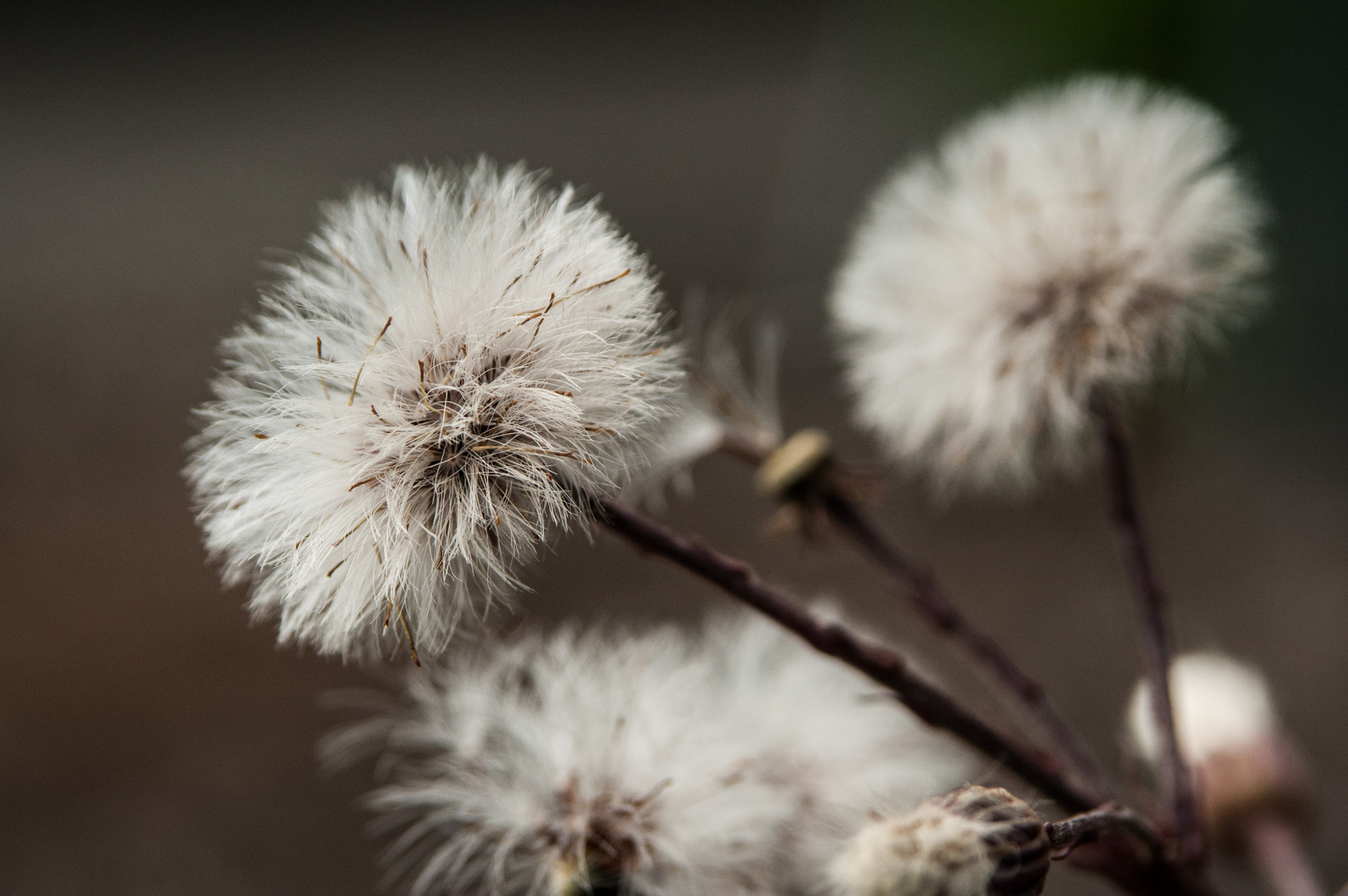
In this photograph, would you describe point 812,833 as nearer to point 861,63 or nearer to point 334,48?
point 861,63

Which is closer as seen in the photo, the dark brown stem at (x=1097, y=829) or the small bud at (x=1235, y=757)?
the dark brown stem at (x=1097, y=829)

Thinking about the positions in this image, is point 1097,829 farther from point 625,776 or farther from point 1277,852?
point 1277,852

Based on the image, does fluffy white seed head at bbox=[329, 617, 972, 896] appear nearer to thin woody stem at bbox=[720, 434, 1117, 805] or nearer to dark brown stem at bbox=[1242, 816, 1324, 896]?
thin woody stem at bbox=[720, 434, 1117, 805]

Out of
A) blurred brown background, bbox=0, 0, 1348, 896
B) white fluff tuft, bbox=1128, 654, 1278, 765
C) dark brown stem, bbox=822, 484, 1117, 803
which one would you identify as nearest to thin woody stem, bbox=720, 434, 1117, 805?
dark brown stem, bbox=822, 484, 1117, 803

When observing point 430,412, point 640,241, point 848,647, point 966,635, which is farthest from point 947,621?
point 640,241

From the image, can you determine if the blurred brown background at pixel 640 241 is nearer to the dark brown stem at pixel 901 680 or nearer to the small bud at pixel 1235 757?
the small bud at pixel 1235 757

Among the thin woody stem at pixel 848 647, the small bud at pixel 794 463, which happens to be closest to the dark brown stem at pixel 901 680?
the thin woody stem at pixel 848 647

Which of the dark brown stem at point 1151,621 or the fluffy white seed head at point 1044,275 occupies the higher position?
the fluffy white seed head at point 1044,275
